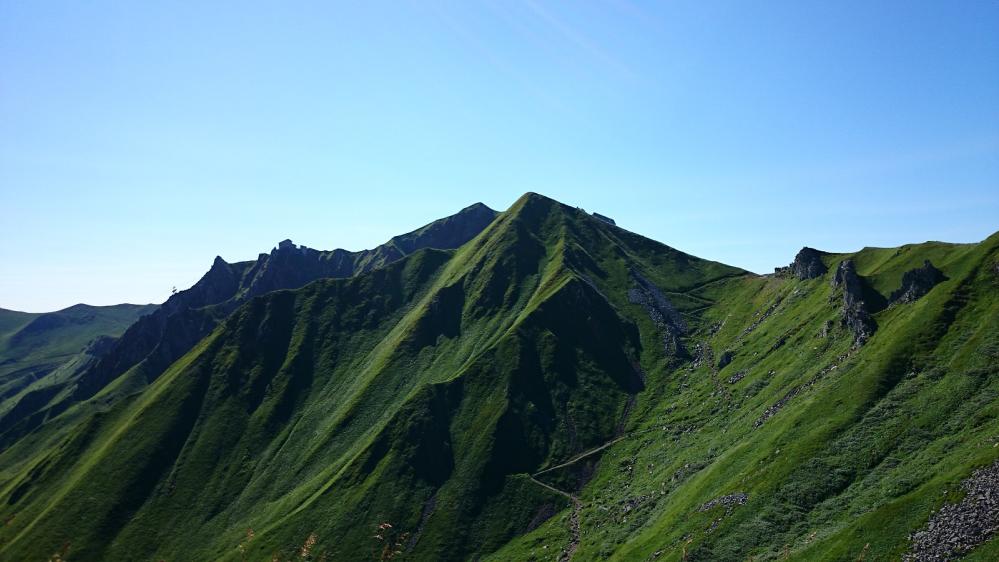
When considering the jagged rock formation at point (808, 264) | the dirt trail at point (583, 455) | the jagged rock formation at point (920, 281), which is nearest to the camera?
the jagged rock formation at point (920, 281)

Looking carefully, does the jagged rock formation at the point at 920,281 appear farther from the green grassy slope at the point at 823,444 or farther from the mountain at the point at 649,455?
the green grassy slope at the point at 823,444

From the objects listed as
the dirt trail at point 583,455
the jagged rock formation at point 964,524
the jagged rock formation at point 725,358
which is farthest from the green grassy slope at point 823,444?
the jagged rock formation at point 725,358

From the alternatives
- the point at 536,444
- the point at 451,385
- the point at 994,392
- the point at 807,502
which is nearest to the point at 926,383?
the point at 994,392

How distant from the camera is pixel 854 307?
122 metres

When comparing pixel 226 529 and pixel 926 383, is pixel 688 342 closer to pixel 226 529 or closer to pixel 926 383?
pixel 926 383

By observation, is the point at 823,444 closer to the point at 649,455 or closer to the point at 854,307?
the point at 854,307

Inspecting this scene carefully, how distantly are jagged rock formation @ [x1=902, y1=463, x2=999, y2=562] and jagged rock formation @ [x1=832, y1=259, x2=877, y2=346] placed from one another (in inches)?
2063

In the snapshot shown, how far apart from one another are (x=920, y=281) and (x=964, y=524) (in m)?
73.5

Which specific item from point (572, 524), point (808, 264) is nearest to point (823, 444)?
point (572, 524)

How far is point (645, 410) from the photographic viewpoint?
526 ft

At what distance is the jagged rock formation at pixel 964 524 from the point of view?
58.0 meters

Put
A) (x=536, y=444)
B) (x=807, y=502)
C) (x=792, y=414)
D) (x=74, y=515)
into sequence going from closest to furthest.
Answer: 1. (x=807, y=502)
2. (x=792, y=414)
3. (x=536, y=444)
4. (x=74, y=515)

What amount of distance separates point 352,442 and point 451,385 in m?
37.7

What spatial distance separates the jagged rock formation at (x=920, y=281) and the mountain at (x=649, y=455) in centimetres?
48
